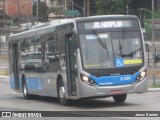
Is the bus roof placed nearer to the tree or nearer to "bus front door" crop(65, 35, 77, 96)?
"bus front door" crop(65, 35, 77, 96)

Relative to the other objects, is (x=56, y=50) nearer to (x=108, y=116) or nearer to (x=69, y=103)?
(x=69, y=103)

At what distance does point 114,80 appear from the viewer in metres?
17.7

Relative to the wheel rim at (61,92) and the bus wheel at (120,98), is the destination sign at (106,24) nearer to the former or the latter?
the wheel rim at (61,92)

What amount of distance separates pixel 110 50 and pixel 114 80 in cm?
99

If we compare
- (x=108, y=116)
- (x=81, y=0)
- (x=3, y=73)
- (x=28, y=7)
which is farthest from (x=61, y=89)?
(x=28, y=7)

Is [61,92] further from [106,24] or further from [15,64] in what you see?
[15,64]

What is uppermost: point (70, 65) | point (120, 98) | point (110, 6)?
point (70, 65)

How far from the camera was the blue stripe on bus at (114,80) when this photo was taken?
1755cm

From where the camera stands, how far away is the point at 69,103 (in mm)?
19281

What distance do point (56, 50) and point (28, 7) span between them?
4504 inches

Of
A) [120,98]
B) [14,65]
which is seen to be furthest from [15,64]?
[120,98]

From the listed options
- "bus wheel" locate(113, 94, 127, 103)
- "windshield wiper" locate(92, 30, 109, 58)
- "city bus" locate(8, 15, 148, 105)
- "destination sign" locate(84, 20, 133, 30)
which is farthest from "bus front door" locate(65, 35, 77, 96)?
"bus wheel" locate(113, 94, 127, 103)

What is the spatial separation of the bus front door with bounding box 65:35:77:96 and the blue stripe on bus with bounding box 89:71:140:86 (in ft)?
2.97

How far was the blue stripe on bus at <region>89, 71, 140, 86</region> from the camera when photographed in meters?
17.5
